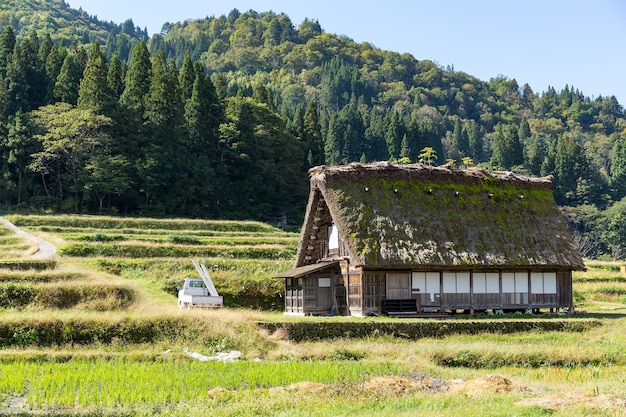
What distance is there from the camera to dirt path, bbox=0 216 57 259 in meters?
30.4

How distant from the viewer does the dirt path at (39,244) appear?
30.4 meters

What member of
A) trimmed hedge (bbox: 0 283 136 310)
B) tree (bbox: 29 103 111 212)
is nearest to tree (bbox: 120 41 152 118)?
tree (bbox: 29 103 111 212)

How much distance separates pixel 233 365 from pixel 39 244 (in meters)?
20.3

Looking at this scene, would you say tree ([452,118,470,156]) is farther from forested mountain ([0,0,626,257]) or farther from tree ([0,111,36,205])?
tree ([0,111,36,205])

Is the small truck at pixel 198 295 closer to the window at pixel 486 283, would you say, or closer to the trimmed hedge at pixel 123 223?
the window at pixel 486 283

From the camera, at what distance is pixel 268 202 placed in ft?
182

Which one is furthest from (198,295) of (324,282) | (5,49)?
(5,49)

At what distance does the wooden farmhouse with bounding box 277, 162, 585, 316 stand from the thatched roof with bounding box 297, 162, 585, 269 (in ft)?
0.13

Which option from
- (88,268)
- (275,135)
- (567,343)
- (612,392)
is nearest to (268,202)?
(275,135)

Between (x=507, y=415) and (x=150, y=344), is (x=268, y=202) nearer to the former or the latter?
(x=150, y=344)

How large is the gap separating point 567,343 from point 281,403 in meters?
11.3

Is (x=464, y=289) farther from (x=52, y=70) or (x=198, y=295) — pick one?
(x=52, y=70)

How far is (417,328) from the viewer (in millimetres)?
21344

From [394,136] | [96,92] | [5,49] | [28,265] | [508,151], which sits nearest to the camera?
[28,265]
